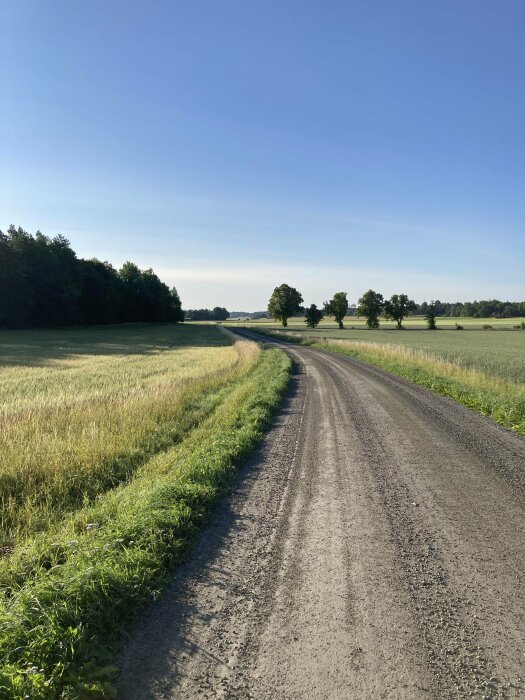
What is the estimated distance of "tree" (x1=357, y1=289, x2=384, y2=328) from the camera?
360 ft

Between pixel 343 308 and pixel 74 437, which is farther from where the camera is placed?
pixel 343 308

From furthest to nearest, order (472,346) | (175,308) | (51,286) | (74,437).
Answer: (175,308) → (51,286) → (472,346) → (74,437)

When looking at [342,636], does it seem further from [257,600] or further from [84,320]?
[84,320]

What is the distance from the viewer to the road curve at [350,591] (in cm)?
279

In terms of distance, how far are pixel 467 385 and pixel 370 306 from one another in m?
97.8

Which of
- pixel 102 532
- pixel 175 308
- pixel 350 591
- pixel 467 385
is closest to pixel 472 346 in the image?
pixel 467 385

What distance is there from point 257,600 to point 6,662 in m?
1.92

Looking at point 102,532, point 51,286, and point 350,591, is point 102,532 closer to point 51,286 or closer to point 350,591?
point 350,591

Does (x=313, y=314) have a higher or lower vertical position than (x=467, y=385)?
higher

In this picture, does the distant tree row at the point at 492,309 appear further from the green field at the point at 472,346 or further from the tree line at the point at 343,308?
the green field at the point at 472,346

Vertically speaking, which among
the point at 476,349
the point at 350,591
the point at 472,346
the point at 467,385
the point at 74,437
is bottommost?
the point at 350,591

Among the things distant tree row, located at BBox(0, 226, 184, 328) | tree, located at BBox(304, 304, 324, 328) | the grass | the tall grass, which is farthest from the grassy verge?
tree, located at BBox(304, 304, 324, 328)

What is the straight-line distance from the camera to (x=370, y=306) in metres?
110

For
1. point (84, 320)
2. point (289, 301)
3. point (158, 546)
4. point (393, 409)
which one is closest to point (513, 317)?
point (289, 301)
